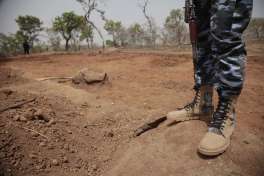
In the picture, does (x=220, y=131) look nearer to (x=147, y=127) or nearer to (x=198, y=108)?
(x=198, y=108)

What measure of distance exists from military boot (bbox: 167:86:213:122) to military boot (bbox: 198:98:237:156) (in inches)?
10.6

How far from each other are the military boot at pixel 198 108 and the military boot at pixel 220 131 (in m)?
0.27

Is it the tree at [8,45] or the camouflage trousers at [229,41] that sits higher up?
the tree at [8,45]

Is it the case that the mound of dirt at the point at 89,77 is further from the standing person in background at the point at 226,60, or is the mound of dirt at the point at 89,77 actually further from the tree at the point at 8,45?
the tree at the point at 8,45

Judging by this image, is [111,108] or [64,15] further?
[64,15]

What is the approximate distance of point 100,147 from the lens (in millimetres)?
1872

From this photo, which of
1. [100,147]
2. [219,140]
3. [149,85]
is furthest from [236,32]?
[149,85]

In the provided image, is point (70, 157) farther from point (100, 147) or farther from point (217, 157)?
point (217, 157)

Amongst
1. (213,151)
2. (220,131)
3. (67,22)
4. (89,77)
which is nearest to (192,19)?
(220,131)

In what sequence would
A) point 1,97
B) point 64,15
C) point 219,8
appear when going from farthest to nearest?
point 64,15, point 1,97, point 219,8

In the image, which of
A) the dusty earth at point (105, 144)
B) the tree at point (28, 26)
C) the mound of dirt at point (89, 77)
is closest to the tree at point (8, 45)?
the tree at point (28, 26)

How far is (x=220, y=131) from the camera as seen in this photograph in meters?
1.35

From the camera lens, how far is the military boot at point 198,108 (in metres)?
1.67

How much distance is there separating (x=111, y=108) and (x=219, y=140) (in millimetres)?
1714
